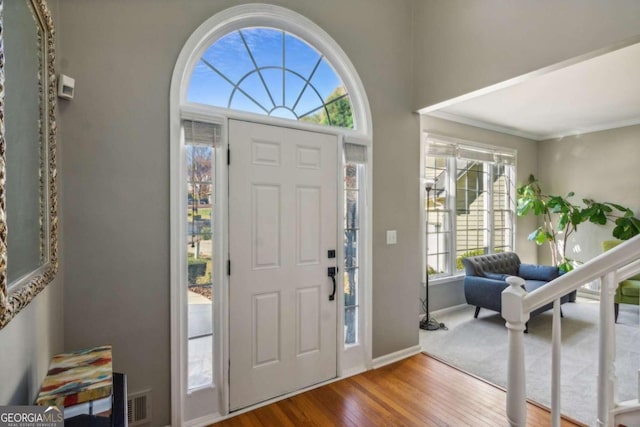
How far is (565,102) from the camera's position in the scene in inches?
161

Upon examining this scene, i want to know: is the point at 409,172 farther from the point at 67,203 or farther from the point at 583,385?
the point at 67,203

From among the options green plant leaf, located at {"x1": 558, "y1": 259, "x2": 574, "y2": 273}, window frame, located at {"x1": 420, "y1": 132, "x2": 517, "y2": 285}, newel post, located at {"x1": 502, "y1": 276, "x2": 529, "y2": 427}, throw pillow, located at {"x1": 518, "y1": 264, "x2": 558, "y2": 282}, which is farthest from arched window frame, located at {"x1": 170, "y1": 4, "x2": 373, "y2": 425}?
green plant leaf, located at {"x1": 558, "y1": 259, "x2": 574, "y2": 273}

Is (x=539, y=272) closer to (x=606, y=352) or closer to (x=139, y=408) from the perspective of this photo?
(x=606, y=352)

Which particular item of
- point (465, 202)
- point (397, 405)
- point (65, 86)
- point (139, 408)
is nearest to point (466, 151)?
point (465, 202)

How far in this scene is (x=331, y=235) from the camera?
2639mm

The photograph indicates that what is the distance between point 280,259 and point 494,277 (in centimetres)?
307

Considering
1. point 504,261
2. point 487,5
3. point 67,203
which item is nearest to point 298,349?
point 67,203

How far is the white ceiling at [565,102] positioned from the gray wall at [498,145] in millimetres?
109

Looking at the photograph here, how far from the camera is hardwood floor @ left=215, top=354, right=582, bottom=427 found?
7.01 ft

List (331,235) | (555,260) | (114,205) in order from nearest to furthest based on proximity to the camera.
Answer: (114,205) → (331,235) → (555,260)

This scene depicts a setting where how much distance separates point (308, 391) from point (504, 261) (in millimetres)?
3578

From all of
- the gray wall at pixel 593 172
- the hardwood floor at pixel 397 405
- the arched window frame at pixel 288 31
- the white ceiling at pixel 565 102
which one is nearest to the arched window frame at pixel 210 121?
the arched window frame at pixel 288 31

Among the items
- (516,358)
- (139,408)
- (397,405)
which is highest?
(516,358)

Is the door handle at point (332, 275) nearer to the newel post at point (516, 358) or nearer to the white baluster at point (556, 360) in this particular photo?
the newel post at point (516, 358)
